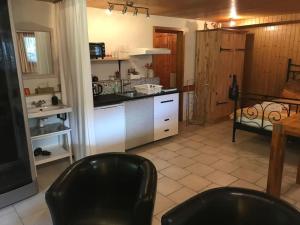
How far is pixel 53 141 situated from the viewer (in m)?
3.53

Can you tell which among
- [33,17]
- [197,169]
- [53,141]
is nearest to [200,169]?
[197,169]

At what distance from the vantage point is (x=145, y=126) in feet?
12.9

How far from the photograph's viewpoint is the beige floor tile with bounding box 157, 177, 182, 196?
9.14ft

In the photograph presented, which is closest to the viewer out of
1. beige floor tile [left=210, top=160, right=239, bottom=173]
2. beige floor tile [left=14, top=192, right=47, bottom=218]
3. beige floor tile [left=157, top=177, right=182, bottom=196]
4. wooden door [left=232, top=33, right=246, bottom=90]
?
beige floor tile [left=14, top=192, right=47, bottom=218]

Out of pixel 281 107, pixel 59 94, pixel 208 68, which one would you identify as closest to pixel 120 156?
pixel 59 94

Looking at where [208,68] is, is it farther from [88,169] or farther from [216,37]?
[88,169]

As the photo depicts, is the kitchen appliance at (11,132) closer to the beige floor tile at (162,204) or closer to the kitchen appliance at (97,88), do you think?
the beige floor tile at (162,204)

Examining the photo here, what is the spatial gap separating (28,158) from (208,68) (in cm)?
393

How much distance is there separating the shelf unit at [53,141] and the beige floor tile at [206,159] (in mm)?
1818

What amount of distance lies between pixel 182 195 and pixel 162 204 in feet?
0.90

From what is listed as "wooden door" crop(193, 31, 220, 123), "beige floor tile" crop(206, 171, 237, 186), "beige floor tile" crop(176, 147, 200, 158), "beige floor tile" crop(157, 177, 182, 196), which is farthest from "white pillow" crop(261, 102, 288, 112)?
"beige floor tile" crop(157, 177, 182, 196)

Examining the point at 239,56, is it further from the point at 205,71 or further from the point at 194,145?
the point at 194,145

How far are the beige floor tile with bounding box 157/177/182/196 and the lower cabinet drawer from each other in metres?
1.17

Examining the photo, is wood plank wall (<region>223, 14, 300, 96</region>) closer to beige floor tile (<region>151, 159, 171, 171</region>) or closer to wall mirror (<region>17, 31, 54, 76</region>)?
beige floor tile (<region>151, 159, 171, 171</region>)
